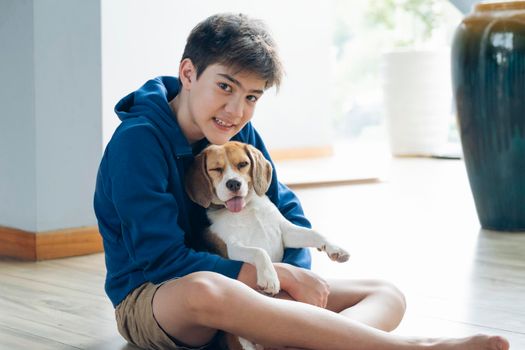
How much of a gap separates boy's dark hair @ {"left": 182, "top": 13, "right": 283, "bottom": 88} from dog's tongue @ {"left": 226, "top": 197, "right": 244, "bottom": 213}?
0.23 m

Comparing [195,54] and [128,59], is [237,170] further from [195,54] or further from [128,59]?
[128,59]

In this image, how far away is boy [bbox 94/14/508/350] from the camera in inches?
61.1

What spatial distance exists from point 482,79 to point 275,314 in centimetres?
172

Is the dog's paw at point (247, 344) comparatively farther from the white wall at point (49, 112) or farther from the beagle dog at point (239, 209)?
the white wall at point (49, 112)

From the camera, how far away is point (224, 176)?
68.1 inches

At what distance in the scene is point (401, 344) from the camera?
154 cm

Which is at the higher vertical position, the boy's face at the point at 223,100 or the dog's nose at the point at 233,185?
the boy's face at the point at 223,100

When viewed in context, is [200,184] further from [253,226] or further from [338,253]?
[338,253]

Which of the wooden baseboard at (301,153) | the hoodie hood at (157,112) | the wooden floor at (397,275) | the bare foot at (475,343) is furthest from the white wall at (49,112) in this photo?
the wooden baseboard at (301,153)

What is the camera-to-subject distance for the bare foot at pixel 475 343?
5.01 feet

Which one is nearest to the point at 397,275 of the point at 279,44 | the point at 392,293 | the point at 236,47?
the point at 392,293

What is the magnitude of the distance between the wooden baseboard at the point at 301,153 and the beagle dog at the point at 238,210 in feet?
10.8

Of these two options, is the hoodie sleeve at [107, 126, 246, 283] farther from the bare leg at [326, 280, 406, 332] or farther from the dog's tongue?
the bare leg at [326, 280, 406, 332]

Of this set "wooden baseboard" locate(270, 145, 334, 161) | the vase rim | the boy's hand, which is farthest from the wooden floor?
"wooden baseboard" locate(270, 145, 334, 161)
